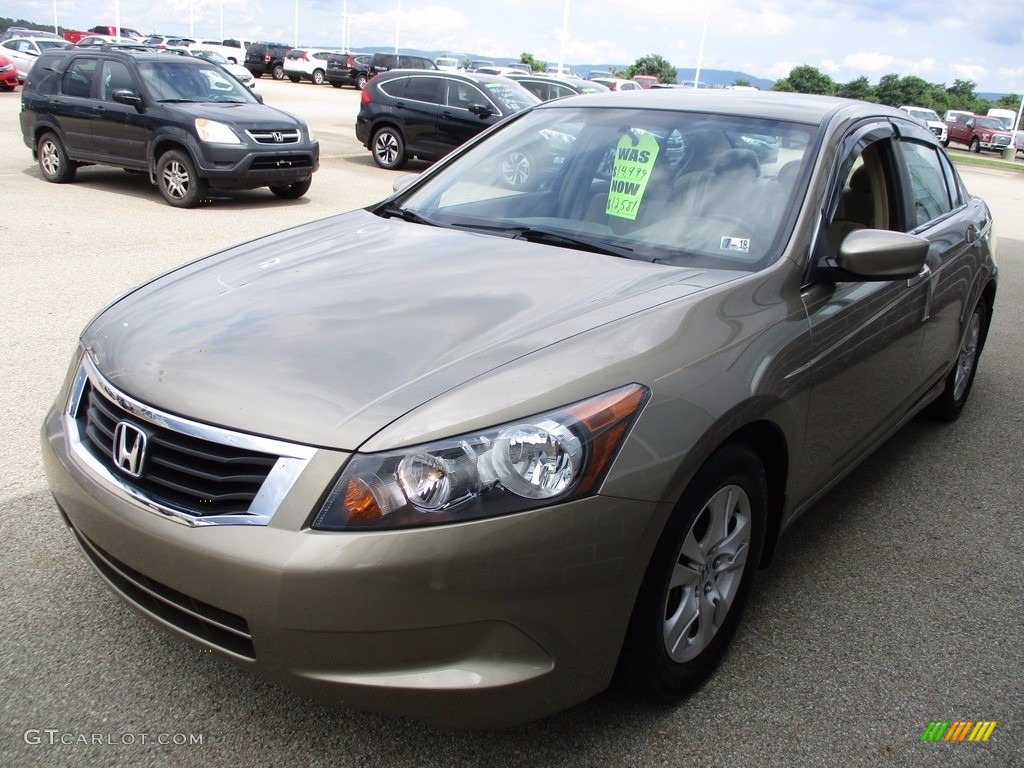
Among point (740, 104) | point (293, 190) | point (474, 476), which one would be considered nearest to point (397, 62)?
point (293, 190)

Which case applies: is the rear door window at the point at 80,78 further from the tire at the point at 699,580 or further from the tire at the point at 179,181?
the tire at the point at 699,580

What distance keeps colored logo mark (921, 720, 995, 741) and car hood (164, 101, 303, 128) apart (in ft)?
33.3

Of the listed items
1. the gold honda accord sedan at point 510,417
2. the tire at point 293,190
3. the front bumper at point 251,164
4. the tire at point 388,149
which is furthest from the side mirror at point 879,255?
the tire at point 388,149

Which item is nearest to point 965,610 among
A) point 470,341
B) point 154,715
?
point 470,341

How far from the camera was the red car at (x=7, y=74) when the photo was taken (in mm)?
28062

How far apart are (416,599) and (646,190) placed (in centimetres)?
188

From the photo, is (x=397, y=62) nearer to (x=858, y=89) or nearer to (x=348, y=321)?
(x=858, y=89)

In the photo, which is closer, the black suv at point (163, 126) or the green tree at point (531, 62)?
the black suv at point (163, 126)

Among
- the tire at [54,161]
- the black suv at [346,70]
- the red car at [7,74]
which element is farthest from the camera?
the black suv at [346,70]

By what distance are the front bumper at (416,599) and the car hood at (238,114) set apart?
9.67m

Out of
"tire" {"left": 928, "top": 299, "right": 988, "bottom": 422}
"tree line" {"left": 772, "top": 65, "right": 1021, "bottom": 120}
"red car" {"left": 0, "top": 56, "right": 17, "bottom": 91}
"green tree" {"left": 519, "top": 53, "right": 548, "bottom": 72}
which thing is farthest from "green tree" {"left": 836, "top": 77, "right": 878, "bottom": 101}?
"tire" {"left": 928, "top": 299, "right": 988, "bottom": 422}

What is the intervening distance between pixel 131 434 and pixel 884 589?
255 centimetres

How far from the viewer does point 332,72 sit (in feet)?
142

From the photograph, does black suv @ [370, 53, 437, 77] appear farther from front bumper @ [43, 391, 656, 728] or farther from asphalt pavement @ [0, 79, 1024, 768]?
front bumper @ [43, 391, 656, 728]
